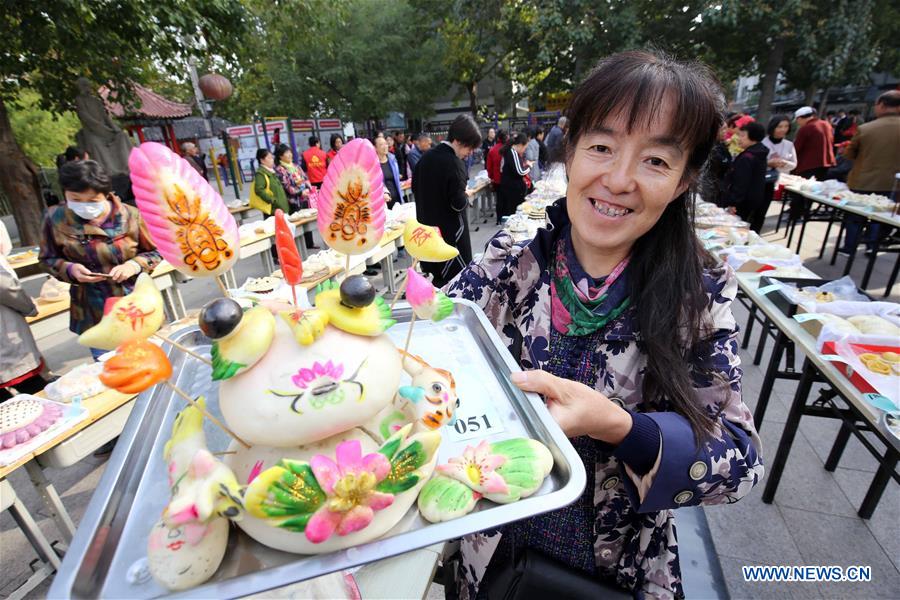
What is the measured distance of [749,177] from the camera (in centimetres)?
559

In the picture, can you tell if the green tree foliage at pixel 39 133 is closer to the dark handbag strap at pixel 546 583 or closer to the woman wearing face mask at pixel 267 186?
the woman wearing face mask at pixel 267 186

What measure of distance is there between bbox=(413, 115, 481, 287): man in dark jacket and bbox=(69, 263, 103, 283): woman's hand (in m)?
2.74

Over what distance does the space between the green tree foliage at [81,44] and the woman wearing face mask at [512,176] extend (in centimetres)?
494

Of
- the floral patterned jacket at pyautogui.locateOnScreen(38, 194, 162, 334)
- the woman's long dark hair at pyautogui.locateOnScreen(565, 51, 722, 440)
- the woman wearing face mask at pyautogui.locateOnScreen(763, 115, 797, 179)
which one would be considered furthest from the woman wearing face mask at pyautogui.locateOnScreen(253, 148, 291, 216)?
the woman wearing face mask at pyautogui.locateOnScreen(763, 115, 797, 179)

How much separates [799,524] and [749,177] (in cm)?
470

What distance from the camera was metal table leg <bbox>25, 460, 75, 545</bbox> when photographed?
2.02 meters

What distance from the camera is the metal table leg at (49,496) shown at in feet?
6.64

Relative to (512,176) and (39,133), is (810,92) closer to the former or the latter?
(512,176)

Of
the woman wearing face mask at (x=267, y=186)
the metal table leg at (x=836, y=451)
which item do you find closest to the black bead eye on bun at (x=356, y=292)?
the metal table leg at (x=836, y=451)

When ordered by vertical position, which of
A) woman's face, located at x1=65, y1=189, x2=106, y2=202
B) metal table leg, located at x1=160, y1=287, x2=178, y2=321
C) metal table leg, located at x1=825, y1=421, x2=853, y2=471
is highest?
woman's face, located at x1=65, y1=189, x2=106, y2=202

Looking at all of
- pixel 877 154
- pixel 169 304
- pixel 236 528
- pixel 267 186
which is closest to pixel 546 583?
pixel 236 528

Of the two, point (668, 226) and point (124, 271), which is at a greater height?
point (668, 226)

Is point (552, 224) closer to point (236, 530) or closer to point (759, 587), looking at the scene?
point (236, 530)

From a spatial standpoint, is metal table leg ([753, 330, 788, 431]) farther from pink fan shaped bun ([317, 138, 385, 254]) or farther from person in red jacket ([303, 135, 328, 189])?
person in red jacket ([303, 135, 328, 189])
